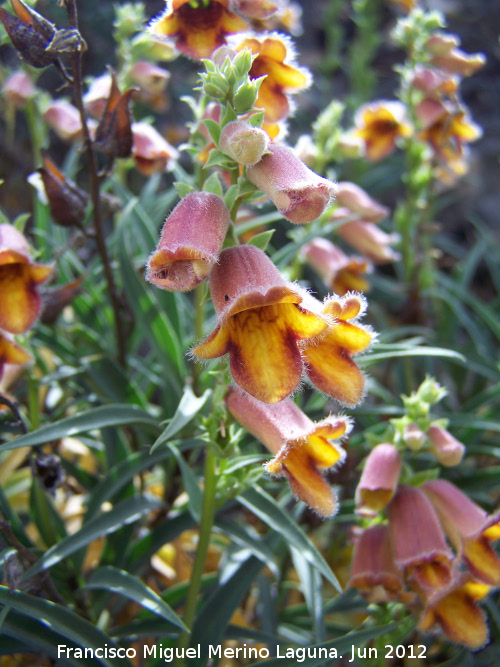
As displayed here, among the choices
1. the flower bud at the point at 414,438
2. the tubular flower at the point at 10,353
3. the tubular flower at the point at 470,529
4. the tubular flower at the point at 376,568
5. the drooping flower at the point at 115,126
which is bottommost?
the tubular flower at the point at 376,568

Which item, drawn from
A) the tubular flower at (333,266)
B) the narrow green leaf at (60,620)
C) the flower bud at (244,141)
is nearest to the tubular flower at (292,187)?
the flower bud at (244,141)

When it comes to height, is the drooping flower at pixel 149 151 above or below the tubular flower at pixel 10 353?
above

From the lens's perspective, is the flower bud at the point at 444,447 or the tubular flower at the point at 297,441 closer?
the tubular flower at the point at 297,441

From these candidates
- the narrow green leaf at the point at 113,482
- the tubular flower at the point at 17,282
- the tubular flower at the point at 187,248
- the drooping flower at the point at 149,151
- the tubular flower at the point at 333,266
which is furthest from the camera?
the tubular flower at the point at 333,266

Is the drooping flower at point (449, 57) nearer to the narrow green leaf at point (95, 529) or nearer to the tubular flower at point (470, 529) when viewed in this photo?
the tubular flower at point (470, 529)

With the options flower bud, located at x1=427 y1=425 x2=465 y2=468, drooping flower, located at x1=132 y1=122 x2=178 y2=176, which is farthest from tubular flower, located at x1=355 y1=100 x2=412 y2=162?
flower bud, located at x1=427 y1=425 x2=465 y2=468

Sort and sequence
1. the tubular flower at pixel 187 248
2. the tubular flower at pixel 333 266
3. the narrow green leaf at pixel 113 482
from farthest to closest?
the tubular flower at pixel 333 266 → the narrow green leaf at pixel 113 482 → the tubular flower at pixel 187 248

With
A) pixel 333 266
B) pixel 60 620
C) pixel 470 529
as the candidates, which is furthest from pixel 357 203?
pixel 60 620

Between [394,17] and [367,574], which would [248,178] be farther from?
[394,17]
